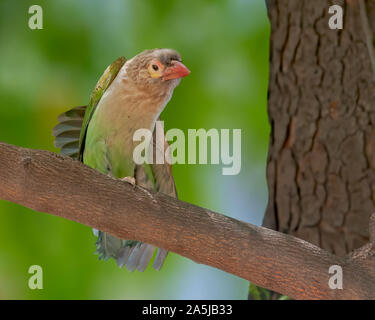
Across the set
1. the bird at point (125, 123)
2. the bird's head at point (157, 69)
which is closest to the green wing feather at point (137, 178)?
the bird at point (125, 123)

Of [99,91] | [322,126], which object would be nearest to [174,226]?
[99,91]

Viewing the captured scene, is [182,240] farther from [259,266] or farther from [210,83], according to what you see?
[210,83]

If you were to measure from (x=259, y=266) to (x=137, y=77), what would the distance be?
0.70 meters

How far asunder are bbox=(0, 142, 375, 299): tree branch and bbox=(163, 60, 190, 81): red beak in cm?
36

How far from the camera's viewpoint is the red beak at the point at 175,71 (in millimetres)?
1604

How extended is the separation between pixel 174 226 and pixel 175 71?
467 mm

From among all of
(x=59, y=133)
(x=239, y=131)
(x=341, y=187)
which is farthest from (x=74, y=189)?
(x=239, y=131)

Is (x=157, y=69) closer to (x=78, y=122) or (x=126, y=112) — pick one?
(x=126, y=112)

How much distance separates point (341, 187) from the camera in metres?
2.50

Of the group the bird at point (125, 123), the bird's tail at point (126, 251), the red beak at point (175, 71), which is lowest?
the bird's tail at point (126, 251)

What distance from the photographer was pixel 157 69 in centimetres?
170

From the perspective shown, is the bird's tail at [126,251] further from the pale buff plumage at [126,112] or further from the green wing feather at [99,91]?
the green wing feather at [99,91]

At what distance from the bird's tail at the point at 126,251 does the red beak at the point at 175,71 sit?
0.65 meters

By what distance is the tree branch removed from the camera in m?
1.54
